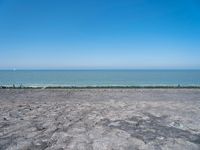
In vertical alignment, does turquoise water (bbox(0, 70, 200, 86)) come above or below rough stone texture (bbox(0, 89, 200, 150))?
below

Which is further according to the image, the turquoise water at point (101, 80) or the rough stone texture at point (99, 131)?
the turquoise water at point (101, 80)

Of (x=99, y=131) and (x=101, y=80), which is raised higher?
(x=99, y=131)

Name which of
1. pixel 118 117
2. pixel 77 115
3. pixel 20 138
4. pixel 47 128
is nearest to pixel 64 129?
pixel 47 128

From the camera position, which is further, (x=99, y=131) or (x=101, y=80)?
(x=101, y=80)

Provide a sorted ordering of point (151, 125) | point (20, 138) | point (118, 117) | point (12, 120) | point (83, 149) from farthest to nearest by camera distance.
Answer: point (118, 117), point (12, 120), point (151, 125), point (20, 138), point (83, 149)

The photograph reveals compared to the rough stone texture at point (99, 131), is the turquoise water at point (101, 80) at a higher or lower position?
lower

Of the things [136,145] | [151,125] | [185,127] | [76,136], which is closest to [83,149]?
[76,136]

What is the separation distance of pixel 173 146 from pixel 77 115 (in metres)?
3.96

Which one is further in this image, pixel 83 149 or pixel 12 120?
pixel 12 120

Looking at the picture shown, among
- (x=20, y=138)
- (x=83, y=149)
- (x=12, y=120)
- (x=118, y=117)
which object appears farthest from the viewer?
(x=118, y=117)

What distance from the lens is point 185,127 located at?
5.75 m

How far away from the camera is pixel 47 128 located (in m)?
5.66

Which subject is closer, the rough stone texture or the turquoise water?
the rough stone texture

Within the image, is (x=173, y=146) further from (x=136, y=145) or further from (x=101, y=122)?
(x=101, y=122)
